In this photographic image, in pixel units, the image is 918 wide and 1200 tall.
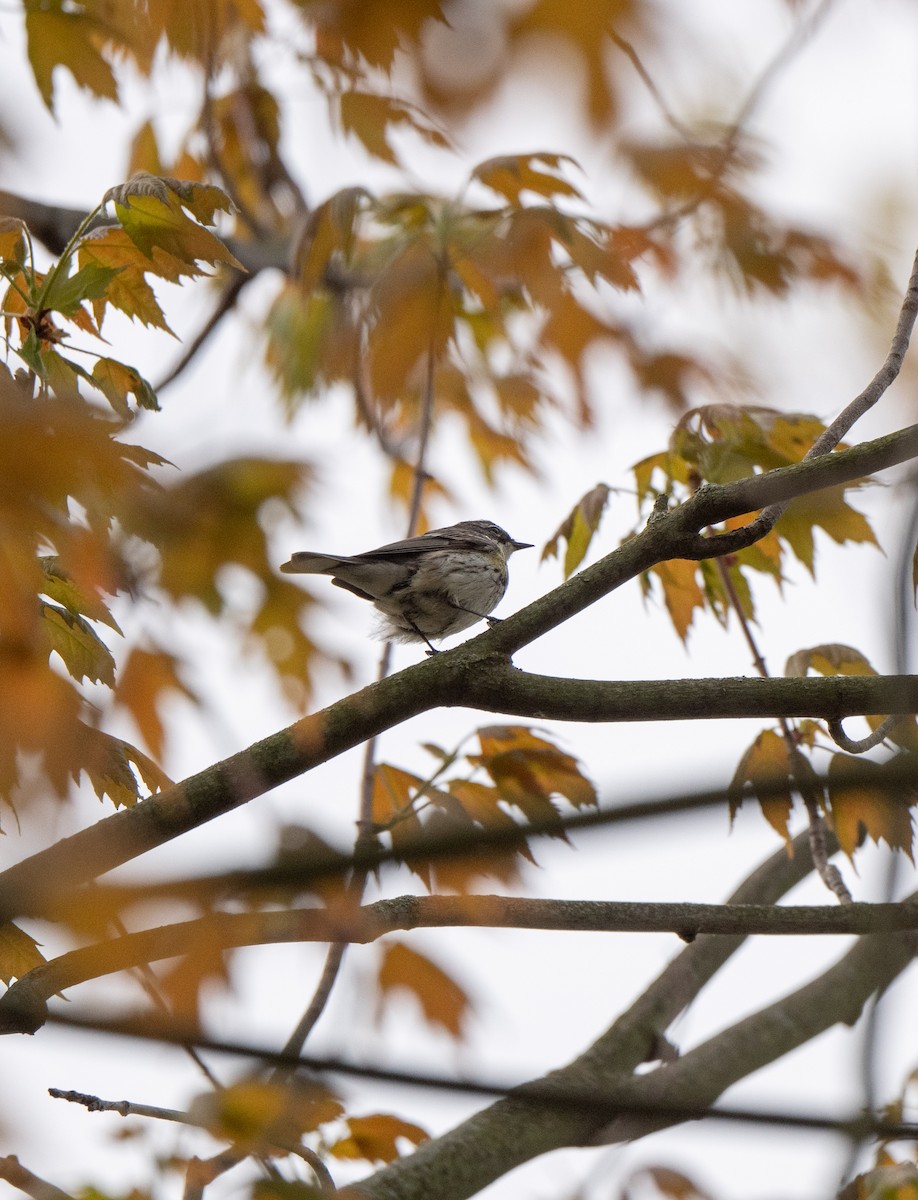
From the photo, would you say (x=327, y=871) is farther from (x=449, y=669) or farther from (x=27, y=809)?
(x=449, y=669)

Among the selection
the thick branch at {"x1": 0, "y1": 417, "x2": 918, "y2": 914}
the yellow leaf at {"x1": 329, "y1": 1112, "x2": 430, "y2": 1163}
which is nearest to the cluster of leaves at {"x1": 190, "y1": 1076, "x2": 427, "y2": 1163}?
the thick branch at {"x1": 0, "y1": 417, "x2": 918, "y2": 914}

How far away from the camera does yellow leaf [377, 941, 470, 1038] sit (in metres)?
4.21

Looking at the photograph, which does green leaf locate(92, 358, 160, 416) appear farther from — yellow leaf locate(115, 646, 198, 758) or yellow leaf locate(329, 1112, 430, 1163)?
yellow leaf locate(329, 1112, 430, 1163)

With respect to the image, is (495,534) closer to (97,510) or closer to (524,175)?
(524,175)

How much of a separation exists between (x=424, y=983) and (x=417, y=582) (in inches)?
116

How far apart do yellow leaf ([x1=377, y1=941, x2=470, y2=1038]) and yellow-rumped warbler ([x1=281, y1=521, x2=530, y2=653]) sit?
8.98 feet

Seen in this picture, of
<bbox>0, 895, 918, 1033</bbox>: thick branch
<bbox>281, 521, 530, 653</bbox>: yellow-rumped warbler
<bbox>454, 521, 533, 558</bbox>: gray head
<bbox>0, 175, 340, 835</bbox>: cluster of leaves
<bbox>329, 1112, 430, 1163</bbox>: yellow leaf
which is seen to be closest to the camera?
<bbox>0, 175, 340, 835</bbox>: cluster of leaves

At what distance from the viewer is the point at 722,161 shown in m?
3.51

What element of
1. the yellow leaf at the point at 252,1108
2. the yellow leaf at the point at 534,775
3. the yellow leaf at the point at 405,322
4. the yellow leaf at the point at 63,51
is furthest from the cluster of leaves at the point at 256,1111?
the yellow leaf at the point at 63,51

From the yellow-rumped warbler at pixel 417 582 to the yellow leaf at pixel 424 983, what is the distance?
2737 millimetres

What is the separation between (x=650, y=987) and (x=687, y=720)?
2917 millimetres

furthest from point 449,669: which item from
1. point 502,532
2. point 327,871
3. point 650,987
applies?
point 502,532

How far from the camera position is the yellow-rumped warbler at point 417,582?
6.73 metres

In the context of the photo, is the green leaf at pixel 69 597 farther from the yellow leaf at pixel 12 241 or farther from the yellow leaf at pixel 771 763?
the yellow leaf at pixel 771 763
